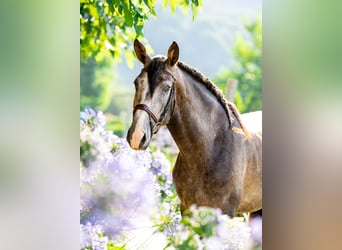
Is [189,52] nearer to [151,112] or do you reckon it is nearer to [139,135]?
[151,112]

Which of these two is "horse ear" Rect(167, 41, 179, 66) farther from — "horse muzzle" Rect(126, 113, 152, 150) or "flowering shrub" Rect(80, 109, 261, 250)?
"flowering shrub" Rect(80, 109, 261, 250)

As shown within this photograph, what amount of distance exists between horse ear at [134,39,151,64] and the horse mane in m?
0.18

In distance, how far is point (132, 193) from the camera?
120 inches

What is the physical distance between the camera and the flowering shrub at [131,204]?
2.99 meters

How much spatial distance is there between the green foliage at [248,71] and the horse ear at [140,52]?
383mm

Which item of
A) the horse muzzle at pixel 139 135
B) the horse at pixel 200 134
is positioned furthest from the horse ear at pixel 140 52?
the horse muzzle at pixel 139 135

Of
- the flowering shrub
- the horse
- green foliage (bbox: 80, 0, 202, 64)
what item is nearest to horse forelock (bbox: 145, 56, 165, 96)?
the horse

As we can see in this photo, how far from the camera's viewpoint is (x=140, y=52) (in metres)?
3.01

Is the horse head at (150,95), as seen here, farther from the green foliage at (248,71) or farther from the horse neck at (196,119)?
the green foliage at (248,71)

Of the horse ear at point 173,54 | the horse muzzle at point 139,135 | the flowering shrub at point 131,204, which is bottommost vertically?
the flowering shrub at point 131,204

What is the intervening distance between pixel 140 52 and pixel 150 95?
218 mm
